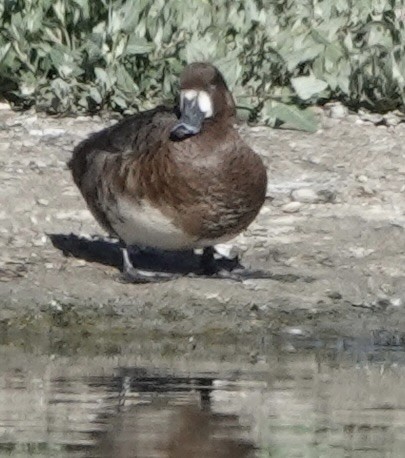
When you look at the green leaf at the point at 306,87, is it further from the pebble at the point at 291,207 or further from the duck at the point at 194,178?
the duck at the point at 194,178

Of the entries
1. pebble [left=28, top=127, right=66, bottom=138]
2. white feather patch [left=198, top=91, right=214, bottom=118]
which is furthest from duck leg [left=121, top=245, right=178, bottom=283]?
pebble [left=28, top=127, right=66, bottom=138]

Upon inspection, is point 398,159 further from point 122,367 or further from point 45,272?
point 122,367

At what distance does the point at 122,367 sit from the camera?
24.3ft

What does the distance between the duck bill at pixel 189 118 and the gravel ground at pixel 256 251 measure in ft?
2.44

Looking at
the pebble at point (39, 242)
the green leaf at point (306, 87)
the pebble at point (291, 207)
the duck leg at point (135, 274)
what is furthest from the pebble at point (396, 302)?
the green leaf at point (306, 87)

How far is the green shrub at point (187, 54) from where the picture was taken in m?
11.5

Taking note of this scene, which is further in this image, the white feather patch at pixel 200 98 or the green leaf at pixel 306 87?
the green leaf at pixel 306 87

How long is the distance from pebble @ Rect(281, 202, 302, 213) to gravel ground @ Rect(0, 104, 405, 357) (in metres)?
0.01

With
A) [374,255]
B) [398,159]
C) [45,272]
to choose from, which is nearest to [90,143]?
[45,272]

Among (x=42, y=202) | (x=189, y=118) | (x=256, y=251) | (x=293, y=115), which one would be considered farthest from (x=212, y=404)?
(x=293, y=115)

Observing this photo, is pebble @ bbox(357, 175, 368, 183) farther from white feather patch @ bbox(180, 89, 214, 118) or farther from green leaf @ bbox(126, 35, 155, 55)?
white feather patch @ bbox(180, 89, 214, 118)

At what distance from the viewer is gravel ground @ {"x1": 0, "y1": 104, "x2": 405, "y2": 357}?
26.7 ft

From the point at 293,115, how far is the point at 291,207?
163 centimetres

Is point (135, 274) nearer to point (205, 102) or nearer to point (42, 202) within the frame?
point (205, 102)
